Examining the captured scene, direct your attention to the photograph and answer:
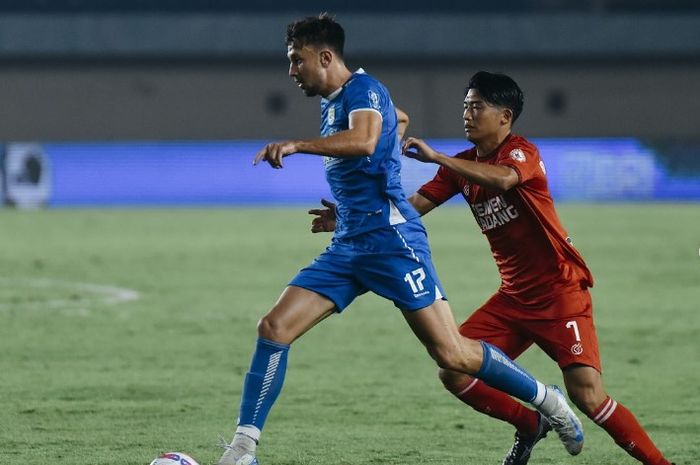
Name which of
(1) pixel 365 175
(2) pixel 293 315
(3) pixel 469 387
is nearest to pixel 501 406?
(3) pixel 469 387

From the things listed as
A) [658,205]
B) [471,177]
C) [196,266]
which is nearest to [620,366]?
[471,177]

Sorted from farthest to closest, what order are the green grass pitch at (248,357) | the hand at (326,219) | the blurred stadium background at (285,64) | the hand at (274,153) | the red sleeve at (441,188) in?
the blurred stadium background at (285,64)
the green grass pitch at (248,357)
the red sleeve at (441,188)
the hand at (326,219)
the hand at (274,153)

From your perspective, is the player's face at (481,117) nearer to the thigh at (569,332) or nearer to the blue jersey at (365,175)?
the blue jersey at (365,175)

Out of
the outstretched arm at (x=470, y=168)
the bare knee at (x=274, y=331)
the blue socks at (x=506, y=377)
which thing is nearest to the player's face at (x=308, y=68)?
the outstretched arm at (x=470, y=168)

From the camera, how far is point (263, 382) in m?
5.53

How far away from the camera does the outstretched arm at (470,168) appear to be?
5359 millimetres

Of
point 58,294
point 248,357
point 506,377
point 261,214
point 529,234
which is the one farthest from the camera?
point 261,214

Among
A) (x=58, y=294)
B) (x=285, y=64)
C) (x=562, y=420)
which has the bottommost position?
(x=58, y=294)

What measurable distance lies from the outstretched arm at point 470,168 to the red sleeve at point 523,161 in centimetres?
4

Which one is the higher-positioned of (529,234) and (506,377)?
(529,234)

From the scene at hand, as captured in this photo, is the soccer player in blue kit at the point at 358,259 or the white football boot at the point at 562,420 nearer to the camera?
the soccer player in blue kit at the point at 358,259

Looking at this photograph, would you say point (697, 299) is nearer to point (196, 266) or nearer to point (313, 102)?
point (196, 266)

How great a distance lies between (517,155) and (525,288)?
0.61 meters

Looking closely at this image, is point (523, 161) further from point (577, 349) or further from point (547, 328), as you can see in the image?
point (577, 349)
